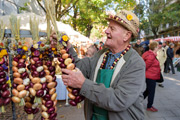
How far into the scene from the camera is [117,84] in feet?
4.68

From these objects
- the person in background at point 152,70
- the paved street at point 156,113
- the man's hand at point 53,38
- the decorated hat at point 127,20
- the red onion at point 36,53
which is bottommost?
the paved street at point 156,113

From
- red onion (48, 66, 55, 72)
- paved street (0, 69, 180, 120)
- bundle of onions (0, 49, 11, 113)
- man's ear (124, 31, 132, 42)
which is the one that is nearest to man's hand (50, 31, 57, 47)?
red onion (48, 66, 55, 72)

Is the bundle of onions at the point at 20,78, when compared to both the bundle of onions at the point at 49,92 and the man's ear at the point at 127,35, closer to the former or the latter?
the bundle of onions at the point at 49,92

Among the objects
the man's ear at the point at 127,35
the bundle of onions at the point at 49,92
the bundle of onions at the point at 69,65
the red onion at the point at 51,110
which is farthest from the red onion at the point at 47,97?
the man's ear at the point at 127,35

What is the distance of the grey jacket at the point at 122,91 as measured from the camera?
4.34 ft

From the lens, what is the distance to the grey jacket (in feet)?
4.34

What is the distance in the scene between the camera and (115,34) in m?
1.60

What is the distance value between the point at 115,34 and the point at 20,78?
39.6 inches

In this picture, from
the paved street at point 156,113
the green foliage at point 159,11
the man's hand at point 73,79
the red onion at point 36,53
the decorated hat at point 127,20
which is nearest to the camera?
the man's hand at point 73,79

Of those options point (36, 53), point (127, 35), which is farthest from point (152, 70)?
point (36, 53)

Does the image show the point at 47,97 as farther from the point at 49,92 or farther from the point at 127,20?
the point at 127,20

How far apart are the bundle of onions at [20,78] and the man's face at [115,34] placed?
32.7 inches

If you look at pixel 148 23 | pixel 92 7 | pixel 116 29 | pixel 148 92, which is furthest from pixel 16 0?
pixel 148 23

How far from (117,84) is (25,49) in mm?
915
